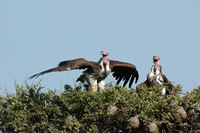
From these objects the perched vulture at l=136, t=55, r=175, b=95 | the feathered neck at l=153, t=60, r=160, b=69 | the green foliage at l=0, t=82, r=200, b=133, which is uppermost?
the feathered neck at l=153, t=60, r=160, b=69

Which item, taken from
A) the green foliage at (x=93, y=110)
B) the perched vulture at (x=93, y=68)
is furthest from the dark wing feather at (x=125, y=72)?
the green foliage at (x=93, y=110)

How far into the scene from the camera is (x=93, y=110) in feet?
56.6

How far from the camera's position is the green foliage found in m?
16.4

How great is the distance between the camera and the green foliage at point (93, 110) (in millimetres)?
16422

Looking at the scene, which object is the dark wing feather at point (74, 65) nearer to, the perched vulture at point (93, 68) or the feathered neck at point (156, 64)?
the perched vulture at point (93, 68)

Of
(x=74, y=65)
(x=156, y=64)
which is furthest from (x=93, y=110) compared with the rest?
(x=156, y=64)

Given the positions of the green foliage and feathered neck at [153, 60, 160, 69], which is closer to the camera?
the green foliage

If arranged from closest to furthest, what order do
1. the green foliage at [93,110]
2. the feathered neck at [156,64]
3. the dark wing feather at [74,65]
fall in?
the green foliage at [93,110] → the dark wing feather at [74,65] → the feathered neck at [156,64]

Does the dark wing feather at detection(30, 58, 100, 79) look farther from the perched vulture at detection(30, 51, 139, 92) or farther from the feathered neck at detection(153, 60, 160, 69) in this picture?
the feathered neck at detection(153, 60, 160, 69)

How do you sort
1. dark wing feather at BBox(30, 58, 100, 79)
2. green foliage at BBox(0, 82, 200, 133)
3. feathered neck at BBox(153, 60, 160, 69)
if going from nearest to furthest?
green foliage at BBox(0, 82, 200, 133)
dark wing feather at BBox(30, 58, 100, 79)
feathered neck at BBox(153, 60, 160, 69)

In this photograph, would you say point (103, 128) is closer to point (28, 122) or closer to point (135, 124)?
point (135, 124)

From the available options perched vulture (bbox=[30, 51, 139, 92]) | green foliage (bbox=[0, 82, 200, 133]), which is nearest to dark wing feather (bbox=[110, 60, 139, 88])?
perched vulture (bbox=[30, 51, 139, 92])

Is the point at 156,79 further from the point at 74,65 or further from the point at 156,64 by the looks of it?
the point at 74,65

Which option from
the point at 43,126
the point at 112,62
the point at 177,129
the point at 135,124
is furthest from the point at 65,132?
the point at 112,62
